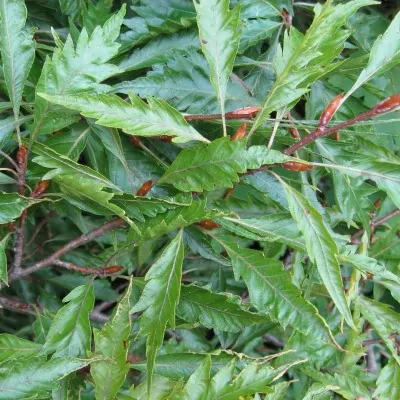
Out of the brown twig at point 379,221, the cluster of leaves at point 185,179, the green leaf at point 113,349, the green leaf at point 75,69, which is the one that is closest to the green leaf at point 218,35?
the cluster of leaves at point 185,179

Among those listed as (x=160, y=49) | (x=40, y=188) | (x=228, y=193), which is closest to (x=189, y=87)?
(x=160, y=49)

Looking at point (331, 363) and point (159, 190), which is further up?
point (159, 190)

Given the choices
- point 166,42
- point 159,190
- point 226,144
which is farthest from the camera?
point 166,42

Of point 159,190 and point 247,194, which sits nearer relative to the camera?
point 159,190

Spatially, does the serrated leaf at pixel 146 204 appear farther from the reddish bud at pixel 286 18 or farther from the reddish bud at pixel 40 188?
the reddish bud at pixel 286 18

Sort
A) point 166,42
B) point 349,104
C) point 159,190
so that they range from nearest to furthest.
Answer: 1. point 159,190
2. point 166,42
3. point 349,104

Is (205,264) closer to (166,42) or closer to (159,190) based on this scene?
(159,190)

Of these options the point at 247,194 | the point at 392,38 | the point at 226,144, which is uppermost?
the point at 392,38

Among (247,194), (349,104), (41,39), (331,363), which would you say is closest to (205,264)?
(247,194)
